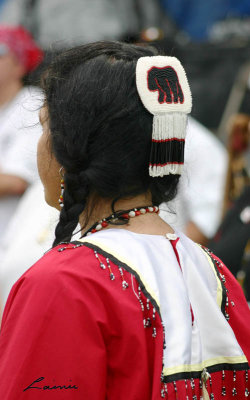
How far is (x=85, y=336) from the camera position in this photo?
1425mm

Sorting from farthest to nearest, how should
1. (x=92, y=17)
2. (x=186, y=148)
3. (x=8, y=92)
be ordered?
(x=92, y=17) → (x=8, y=92) → (x=186, y=148)

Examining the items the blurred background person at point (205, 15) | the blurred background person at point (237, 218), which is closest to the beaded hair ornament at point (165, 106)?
the blurred background person at point (237, 218)

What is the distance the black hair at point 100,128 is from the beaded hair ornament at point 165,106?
2cm

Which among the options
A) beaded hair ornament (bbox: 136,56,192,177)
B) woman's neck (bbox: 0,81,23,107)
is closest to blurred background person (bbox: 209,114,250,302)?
beaded hair ornament (bbox: 136,56,192,177)

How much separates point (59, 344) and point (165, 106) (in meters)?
0.56

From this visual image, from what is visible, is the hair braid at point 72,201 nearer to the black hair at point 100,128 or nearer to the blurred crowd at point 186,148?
the black hair at point 100,128

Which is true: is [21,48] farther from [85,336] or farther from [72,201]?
[85,336]

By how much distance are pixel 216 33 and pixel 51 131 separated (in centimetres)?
429

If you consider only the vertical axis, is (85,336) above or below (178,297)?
below

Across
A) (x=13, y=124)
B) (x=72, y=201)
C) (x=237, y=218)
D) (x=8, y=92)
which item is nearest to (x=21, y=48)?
(x=8, y=92)

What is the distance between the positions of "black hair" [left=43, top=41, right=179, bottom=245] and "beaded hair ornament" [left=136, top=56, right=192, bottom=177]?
0.07ft

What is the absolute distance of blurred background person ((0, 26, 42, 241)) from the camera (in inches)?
147

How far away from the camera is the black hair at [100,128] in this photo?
156cm

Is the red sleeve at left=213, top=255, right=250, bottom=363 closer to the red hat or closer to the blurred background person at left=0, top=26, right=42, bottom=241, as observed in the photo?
the blurred background person at left=0, top=26, right=42, bottom=241
